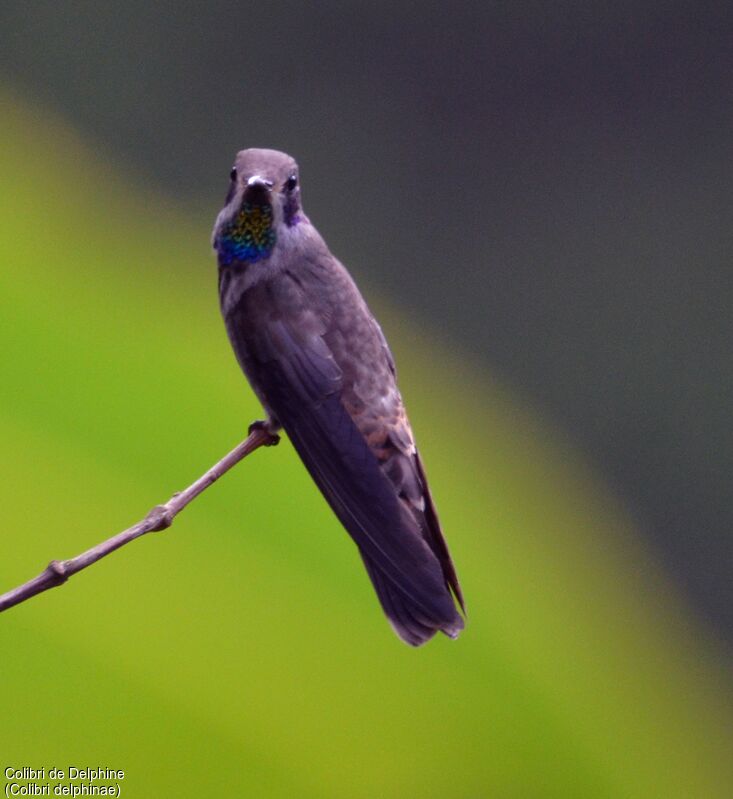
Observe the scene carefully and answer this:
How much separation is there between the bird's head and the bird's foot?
171mm

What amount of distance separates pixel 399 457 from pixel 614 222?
3.10 metres

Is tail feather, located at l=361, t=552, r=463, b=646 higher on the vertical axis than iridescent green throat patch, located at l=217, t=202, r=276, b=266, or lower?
lower

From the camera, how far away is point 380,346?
1.32 m

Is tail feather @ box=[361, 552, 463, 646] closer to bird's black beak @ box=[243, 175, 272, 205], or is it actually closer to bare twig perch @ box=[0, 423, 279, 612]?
bare twig perch @ box=[0, 423, 279, 612]

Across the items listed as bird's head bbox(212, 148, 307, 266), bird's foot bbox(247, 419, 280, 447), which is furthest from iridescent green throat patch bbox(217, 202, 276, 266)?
bird's foot bbox(247, 419, 280, 447)

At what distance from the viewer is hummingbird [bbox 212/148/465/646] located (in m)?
1.24

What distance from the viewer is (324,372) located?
1287mm

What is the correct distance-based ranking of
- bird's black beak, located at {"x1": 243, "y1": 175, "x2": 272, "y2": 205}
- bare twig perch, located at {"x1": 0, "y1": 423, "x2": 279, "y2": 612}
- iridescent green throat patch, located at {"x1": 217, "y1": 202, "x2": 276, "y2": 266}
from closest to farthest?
bare twig perch, located at {"x1": 0, "y1": 423, "x2": 279, "y2": 612}
bird's black beak, located at {"x1": 243, "y1": 175, "x2": 272, "y2": 205}
iridescent green throat patch, located at {"x1": 217, "y1": 202, "x2": 276, "y2": 266}

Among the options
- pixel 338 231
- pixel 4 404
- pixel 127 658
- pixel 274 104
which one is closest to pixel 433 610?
pixel 127 658

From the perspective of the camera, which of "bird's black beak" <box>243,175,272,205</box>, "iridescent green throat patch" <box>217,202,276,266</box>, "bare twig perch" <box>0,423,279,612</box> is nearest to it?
"bare twig perch" <box>0,423,279,612</box>

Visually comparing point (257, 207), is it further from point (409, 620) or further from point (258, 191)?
point (409, 620)

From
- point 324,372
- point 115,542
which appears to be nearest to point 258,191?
point 324,372

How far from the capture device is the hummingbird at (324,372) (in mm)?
1239

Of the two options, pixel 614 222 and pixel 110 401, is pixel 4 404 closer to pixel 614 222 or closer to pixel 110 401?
pixel 110 401
